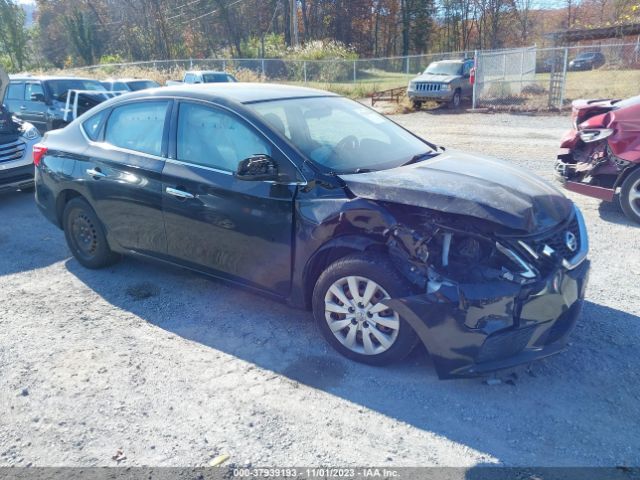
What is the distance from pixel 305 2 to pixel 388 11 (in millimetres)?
8312

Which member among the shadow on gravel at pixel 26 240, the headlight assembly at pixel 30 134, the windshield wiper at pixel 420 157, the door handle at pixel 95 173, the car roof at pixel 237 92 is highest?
the car roof at pixel 237 92

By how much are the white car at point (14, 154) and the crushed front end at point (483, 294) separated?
6964mm

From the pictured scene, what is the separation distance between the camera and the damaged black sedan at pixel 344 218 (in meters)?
3.18

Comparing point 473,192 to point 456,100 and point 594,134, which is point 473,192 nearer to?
point 594,134

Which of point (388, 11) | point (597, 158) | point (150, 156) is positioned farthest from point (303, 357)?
point (388, 11)

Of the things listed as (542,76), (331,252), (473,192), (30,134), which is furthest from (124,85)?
(473,192)

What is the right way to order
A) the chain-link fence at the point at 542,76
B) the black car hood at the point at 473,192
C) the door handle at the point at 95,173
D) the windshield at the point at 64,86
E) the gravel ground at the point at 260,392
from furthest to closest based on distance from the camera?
the chain-link fence at the point at 542,76, the windshield at the point at 64,86, the door handle at the point at 95,173, the black car hood at the point at 473,192, the gravel ground at the point at 260,392

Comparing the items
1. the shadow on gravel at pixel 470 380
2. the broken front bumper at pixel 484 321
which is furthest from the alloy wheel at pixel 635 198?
the broken front bumper at pixel 484 321

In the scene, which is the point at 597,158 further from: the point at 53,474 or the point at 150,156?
the point at 53,474

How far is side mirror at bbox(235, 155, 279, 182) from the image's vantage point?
374cm

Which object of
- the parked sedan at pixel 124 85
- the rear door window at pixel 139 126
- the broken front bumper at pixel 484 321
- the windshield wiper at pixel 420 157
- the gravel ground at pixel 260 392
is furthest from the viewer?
the parked sedan at pixel 124 85

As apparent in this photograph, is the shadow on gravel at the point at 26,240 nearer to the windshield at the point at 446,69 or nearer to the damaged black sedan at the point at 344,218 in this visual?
the damaged black sedan at the point at 344,218

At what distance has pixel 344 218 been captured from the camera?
351cm

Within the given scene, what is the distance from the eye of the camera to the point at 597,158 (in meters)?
6.48
